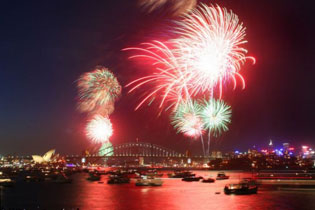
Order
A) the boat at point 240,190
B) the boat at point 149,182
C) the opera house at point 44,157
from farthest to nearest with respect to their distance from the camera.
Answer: the opera house at point 44,157 < the boat at point 149,182 < the boat at point 240,190

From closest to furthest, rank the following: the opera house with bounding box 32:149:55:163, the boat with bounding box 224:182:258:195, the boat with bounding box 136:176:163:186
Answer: the boat with bounding box 224:182:258:195
the boat with bounding box 136:176:163:186
the opera house with bounding box 32:149:55:163

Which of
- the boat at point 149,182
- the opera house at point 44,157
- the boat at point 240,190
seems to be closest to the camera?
the boat at point 240,190

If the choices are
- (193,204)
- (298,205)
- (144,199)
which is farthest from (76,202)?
(298,205)

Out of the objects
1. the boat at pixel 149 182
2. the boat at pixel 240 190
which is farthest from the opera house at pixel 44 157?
the boat at pixel 240 190

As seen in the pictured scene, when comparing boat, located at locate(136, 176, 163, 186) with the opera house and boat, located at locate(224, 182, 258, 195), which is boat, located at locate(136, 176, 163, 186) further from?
the opera house

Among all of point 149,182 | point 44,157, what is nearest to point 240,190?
point 149,182

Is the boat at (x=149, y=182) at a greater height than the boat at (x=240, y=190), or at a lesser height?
greater

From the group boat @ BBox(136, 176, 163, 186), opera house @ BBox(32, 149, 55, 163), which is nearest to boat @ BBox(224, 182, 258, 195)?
boat @ BBox(136, 176, 163, 186)

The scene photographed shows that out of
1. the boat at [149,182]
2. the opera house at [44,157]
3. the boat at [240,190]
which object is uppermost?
the opera house at [44,157]

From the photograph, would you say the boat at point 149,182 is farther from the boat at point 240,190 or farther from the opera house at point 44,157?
the opera house at point 44,157

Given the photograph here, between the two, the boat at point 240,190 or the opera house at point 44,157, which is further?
the opera house at point 44,157

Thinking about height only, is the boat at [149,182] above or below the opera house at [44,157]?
below
